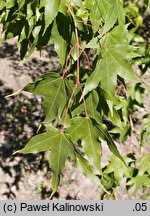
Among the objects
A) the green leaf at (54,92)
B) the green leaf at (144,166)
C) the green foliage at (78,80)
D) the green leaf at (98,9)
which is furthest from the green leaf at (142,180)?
the green leaf at (98,9)

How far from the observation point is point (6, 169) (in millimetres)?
3066

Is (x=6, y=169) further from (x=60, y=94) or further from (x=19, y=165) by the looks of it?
(x=60, y=94)

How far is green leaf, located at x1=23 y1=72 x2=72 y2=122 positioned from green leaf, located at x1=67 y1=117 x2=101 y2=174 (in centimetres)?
8

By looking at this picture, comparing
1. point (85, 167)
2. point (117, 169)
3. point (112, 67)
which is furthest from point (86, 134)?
point (117, 169)

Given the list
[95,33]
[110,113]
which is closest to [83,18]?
[95,33]

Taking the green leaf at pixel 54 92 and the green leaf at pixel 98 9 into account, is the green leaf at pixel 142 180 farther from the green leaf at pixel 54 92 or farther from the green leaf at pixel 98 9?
the green leaf at pixel 98 9

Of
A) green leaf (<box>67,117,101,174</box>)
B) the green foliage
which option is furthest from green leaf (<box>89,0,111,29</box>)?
green leaf (<box>67,117,101,174</box>)

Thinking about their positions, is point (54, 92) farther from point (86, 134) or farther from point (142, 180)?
point (142, 180)

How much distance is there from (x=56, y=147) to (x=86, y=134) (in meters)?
0.11

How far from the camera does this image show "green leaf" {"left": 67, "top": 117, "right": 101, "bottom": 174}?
1139 mm

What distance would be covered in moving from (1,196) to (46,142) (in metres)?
1.88

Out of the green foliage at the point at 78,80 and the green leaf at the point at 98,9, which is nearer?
the green foliage at the point at 78,80

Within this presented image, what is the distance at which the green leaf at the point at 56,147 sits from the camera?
1.10m

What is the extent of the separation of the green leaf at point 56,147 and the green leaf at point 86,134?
38mm
